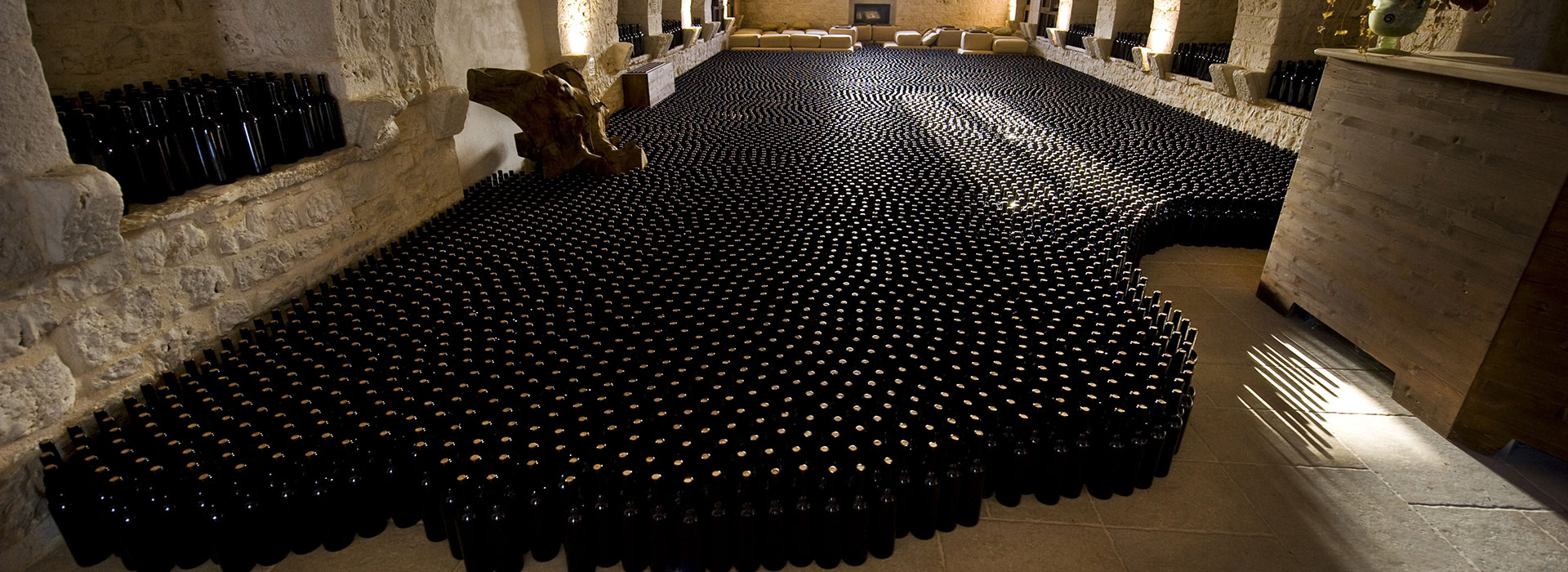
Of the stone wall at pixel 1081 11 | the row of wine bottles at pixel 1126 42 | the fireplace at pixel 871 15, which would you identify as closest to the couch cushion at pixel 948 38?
the fireplace at pixel 871 15

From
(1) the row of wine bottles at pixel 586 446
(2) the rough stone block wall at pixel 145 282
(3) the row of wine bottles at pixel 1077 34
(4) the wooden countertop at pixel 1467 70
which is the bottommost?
(1) the row of wine bottles at pixel 586 446

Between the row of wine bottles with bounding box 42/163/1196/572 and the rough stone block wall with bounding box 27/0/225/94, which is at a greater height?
the rough stone block wall with bounding box 27/0/225/94

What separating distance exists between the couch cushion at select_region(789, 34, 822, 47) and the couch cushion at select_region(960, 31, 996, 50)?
3.75 meters

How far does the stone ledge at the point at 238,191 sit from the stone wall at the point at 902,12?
1956 centimetres

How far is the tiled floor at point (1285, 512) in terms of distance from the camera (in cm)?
259

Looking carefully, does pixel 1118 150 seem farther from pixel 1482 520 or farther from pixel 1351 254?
pixel 1482 520

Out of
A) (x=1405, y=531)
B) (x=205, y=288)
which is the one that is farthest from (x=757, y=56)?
(x=1405, y=531)

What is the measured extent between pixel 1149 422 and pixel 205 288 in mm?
4184

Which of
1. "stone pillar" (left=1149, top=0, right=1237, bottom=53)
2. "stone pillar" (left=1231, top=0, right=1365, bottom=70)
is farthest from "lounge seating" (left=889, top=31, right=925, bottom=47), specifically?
"stone pillar" (left=1231, top=0, right=1365, bottom=70)

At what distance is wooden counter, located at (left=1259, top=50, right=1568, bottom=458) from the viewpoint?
2998 mm

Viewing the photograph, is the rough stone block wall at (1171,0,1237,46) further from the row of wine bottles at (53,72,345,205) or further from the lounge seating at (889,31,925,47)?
the row of wine bottles at (53,72,345,205)

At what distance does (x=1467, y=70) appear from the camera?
11.0 feet

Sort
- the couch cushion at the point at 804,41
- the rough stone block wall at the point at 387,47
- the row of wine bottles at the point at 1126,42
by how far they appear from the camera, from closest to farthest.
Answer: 1. the rough stone block wall at the point at 387,47
2. the row of wine bottles at the point at 1126,42
3. the couch cushion at the point at 804,41

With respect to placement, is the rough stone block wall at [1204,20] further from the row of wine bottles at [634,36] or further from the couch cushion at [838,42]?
the couch cushion at [838,42]
